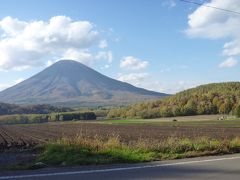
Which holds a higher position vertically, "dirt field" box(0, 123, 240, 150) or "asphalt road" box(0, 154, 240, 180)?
"dirt field" box(0, 123, 240, 150)

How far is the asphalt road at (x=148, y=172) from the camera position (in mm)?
9609

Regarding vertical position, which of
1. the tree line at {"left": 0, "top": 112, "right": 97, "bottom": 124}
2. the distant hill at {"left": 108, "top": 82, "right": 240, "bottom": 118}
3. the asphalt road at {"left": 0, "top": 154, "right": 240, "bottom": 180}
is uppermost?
the distant hill at {"left": 108, "top": 82, "right": 240, "bottom": 118}

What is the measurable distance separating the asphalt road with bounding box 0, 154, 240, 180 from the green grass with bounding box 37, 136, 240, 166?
36.5 inches

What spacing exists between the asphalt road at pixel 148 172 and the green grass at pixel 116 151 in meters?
0.93

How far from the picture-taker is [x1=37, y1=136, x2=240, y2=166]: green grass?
1233 cm

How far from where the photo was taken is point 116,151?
13562 mm

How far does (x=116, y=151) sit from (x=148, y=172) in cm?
332

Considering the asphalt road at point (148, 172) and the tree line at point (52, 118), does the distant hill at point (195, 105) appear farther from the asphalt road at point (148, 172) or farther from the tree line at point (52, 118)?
the asphalt road at point (148, 172)

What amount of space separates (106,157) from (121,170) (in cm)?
217

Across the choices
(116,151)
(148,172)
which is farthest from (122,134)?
(148,172)

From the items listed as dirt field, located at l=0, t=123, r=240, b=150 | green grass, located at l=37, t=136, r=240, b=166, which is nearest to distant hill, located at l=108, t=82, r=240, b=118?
dirt field, located at l=0, t=123, r=240, b=150

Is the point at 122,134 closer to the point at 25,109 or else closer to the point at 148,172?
the point at 148,172

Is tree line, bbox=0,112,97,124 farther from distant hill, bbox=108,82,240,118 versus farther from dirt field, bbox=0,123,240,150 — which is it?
dirt field, bbox=0,123,240,150

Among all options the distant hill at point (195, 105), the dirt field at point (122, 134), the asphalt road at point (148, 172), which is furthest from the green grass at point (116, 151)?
the distant hill at point (195, 105)
